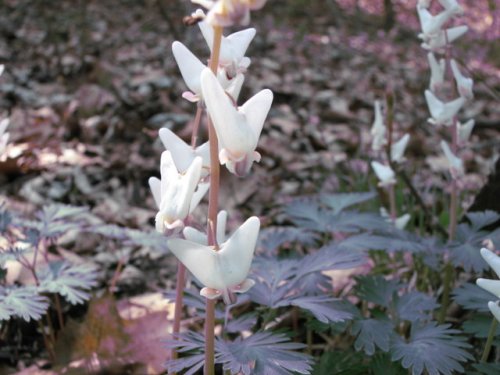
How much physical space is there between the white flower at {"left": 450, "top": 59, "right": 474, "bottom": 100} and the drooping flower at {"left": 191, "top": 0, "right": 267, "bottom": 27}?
1358 millimetres

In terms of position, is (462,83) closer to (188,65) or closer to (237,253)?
(188,65)

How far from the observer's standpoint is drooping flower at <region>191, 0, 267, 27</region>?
1.03 metres

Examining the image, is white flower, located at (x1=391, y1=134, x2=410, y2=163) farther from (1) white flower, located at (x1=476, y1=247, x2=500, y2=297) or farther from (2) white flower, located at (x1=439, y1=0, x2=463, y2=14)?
(1) white flower, located at (x1=476, y1=247, x2=500, y2=297)

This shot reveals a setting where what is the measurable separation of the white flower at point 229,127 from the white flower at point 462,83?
4.26ft

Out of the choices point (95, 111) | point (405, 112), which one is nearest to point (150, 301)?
point (95, 111)

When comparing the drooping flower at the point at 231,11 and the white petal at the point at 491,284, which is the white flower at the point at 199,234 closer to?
the drooping flower at the point at 231,11

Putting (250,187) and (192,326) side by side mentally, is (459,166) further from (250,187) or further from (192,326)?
(250,187)

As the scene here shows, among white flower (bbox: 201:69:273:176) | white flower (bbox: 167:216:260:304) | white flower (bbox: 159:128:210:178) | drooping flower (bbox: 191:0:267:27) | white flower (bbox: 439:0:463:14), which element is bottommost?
white flower (bbox: 167:216:260:304)

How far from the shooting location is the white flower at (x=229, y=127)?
3.73ft

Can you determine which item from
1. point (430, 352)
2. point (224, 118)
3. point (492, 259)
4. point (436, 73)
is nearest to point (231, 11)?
point (224, 118)

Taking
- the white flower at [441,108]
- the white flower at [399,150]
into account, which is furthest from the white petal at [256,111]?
the white flower at [399,150]

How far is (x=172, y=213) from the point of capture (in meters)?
1.16

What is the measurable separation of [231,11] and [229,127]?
0.24 meters

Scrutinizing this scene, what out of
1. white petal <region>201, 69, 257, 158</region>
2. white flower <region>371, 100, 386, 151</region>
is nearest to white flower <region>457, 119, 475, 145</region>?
white flower <region>371, 100, 386, 151</region>
